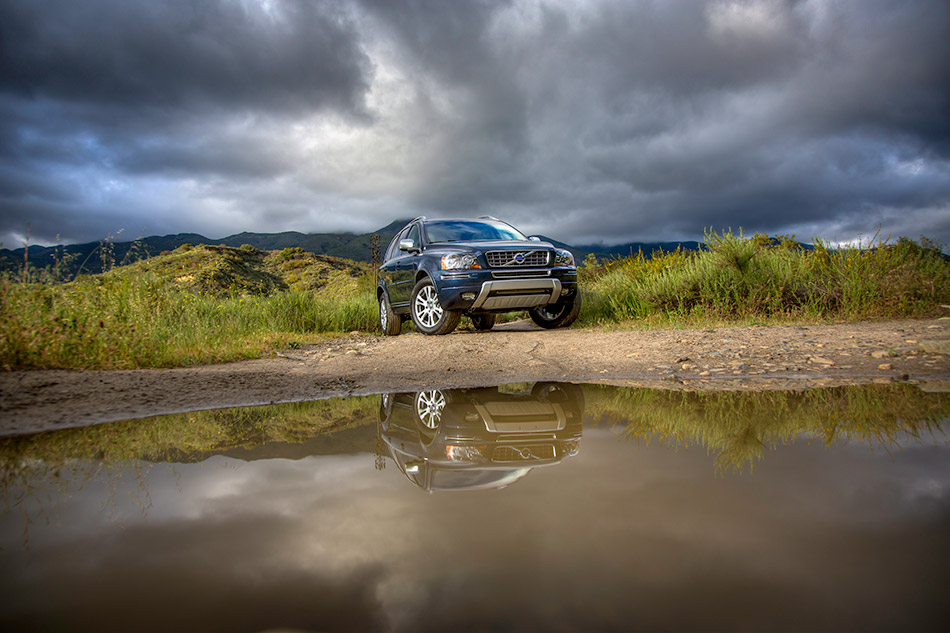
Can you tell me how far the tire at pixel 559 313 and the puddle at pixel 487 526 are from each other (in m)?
5.97

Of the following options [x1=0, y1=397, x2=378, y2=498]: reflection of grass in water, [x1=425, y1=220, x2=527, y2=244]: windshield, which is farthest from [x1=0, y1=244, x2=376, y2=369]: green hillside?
[x1=425, y1=220, x2=527, y2=244]: windshield

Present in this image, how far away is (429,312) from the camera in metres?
8.73

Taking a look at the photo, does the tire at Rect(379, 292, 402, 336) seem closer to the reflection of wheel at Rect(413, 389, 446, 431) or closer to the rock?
the reflection of wheel at Rect(413, 389, 446, 431)

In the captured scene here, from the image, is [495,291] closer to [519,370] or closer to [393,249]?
[519,370]

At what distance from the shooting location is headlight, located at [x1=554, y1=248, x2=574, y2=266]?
27.9ft

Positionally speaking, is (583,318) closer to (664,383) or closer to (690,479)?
(664,383)

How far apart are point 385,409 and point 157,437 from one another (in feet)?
4.39

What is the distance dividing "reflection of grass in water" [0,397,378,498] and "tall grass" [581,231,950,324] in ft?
22.4

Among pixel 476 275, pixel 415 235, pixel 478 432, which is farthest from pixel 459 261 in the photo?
pixel 478 432

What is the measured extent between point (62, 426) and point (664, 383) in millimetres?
4190

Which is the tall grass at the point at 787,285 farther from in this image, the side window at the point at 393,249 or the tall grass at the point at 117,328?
the tall grass at the point at 117,328

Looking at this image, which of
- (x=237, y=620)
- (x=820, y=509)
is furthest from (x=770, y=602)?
(x=237, y=620)

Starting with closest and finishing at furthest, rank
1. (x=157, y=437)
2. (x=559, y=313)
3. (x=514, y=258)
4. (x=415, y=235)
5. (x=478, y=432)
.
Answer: (x=478, y=432), (x=157, y=437), (x=514, y=258), (x=559, y=313), (x=415, y=235)

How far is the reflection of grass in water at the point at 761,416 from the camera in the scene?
2.55 meters
